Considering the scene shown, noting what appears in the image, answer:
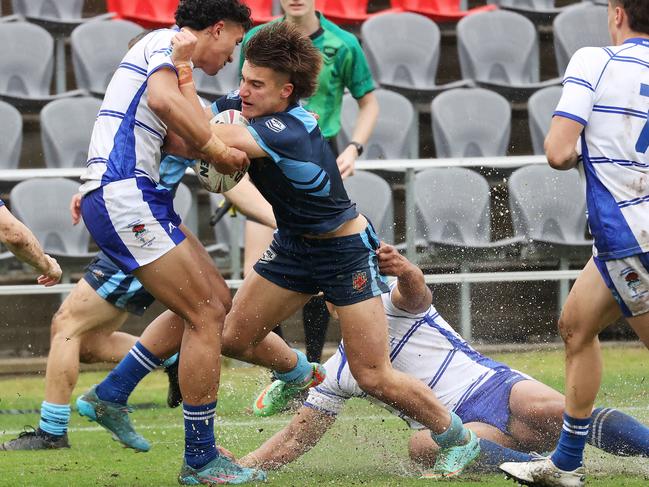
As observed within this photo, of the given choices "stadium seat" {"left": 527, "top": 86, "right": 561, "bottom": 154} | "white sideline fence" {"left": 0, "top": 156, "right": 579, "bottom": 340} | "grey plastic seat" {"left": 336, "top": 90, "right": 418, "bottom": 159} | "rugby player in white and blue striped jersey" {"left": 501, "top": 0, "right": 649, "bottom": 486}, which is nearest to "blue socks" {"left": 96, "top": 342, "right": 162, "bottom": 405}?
"rugby player in white and blue striped jersey" {"left": 501, "top": 0, "right": 649, "bottom": 486}

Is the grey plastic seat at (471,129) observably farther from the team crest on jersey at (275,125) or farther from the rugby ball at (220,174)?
the team crest on jersey at (275,125)

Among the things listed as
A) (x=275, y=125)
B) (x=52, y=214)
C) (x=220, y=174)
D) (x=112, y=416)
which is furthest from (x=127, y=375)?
(x=52, y=214)

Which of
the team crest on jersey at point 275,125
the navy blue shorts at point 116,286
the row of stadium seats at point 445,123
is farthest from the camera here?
the row of stadium seats at point 445,123

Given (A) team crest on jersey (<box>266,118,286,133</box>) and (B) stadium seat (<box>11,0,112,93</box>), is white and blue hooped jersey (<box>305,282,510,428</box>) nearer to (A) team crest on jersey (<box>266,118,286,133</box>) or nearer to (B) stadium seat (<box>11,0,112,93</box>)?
(A) team crest on jersey (<box>266,118,286,133</box>)

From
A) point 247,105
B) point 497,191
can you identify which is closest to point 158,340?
point 247,105

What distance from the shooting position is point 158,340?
5617 millimetres

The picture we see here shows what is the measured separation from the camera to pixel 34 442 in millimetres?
6242

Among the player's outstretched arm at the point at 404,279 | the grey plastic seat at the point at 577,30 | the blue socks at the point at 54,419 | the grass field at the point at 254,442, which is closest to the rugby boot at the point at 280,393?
the grass field at the point at 254,442

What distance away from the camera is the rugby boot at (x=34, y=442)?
6.23 meters

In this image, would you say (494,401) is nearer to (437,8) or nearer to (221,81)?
(221,81)

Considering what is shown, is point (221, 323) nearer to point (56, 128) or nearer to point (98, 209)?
point (98, 209)

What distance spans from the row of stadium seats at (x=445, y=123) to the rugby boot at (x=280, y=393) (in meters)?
4.57

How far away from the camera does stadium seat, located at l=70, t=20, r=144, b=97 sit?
34.9 ft

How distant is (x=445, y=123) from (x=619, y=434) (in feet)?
19.1
